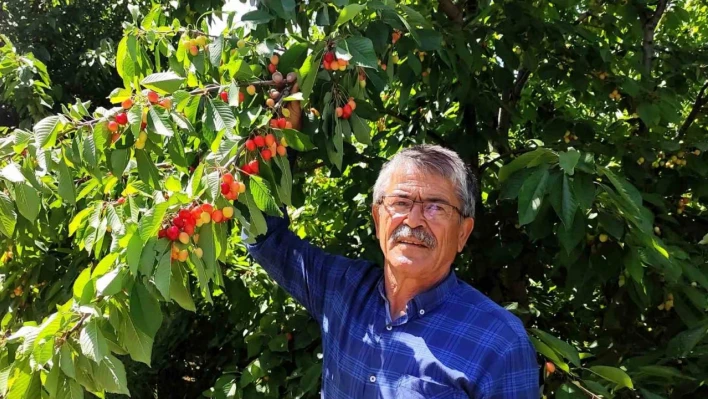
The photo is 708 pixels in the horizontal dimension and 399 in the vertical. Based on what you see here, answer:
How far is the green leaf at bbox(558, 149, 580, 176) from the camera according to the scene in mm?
1428

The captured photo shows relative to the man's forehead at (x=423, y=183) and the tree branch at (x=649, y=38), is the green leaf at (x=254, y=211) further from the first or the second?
the tree branch at (x=649, y=38)

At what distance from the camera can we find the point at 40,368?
1.19m

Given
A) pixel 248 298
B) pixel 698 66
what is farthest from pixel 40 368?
pixel 698 66

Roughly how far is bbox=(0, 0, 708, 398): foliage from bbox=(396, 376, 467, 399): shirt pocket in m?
0.32

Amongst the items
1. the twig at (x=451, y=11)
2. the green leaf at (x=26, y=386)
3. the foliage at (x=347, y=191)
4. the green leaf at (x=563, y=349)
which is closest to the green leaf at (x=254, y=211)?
the foliage at (x=347, y=191)

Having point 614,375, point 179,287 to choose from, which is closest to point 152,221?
point 179,287

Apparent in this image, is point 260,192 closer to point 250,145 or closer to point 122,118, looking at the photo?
point 250,145

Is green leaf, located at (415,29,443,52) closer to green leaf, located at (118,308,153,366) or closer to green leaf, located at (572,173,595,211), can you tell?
green leaf, located at (572,173,595,211)

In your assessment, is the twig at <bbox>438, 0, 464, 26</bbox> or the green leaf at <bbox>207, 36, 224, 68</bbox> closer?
the green leaf at <bbox>207, 36, 224, 68</bbox>

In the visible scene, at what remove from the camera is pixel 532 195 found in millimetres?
1516

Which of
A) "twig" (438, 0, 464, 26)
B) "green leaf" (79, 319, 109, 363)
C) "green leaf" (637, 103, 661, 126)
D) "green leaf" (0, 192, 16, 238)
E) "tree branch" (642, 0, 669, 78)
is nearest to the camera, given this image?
"green leaf" (79, 319, 109, 363)

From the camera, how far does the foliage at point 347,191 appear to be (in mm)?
1270

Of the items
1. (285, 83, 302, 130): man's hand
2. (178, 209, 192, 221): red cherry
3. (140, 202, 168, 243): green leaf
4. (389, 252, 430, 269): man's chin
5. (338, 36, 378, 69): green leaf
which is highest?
(338, 36, 378, 69): green leaf

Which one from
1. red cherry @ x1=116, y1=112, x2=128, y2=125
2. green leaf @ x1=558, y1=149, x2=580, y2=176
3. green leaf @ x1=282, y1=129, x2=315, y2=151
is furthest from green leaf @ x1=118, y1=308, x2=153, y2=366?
green leaf @ x1=558, y1=149, x2=580, y2=176
